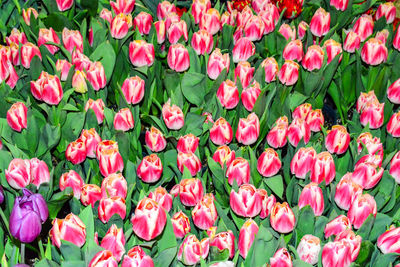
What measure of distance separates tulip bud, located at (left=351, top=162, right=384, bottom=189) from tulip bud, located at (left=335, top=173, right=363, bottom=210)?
5 centimetres

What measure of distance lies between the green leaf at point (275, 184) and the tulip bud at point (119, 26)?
0.81m

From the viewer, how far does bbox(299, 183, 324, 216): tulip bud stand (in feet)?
4.67

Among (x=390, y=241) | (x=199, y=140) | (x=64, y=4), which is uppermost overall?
(x=64, y=4)

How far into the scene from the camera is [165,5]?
7.75 ft

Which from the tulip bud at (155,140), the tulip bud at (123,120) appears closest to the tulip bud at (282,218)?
the tulip bud at (155,140)

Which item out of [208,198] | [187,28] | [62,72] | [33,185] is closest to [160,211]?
[208,198]

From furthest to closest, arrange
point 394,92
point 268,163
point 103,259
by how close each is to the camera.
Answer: point 394,92 → point 268,163 → point 103,259

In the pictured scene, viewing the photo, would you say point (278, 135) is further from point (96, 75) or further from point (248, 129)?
point (96, 75)

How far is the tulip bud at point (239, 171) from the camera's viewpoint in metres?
1.50

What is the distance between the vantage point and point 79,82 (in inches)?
73.5

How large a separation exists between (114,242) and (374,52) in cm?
124

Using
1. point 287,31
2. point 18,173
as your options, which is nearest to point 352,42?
point 287,31

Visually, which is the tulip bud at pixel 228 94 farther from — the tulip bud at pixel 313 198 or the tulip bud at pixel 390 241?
the tulip bud at pixel 390 241

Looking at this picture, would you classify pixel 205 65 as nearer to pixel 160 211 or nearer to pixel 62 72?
pixel 62 72
